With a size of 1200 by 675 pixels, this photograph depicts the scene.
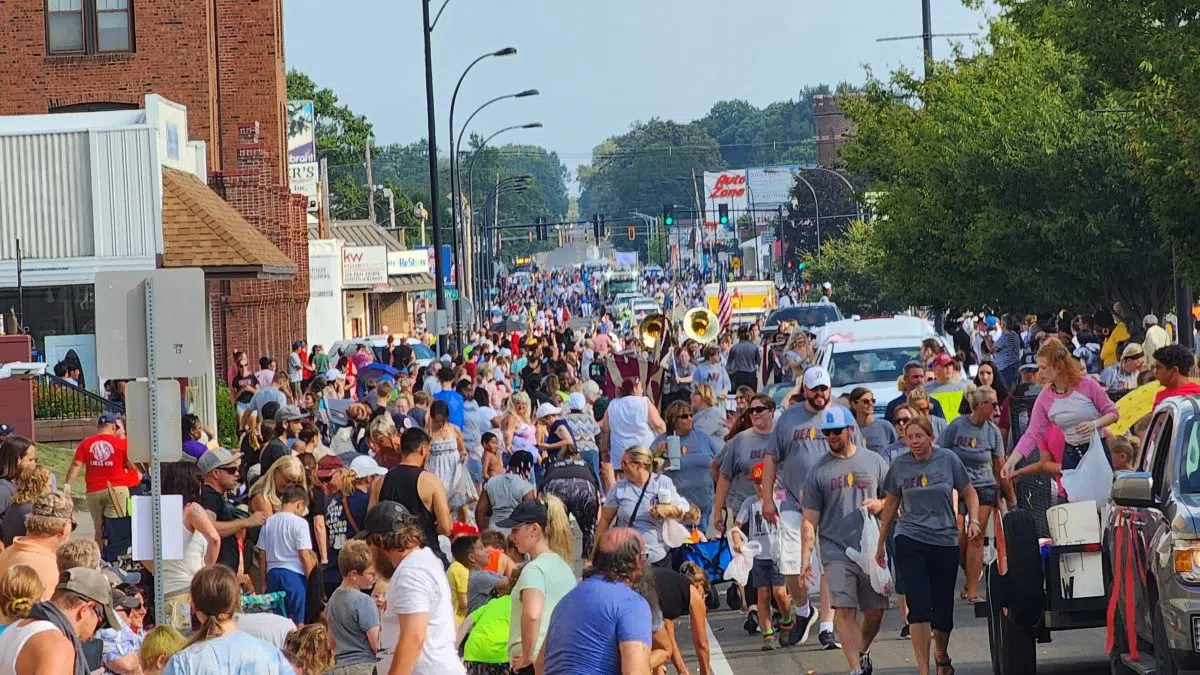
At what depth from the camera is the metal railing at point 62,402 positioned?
29.8m

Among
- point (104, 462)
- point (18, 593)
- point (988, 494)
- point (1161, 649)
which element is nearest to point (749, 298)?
point (104, 462)

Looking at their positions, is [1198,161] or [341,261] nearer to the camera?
[1198,161]

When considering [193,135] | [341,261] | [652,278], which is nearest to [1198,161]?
[193,135]

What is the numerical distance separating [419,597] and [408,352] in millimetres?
24663

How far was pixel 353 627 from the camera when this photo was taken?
9867 mm

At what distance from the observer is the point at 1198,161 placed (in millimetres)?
21609

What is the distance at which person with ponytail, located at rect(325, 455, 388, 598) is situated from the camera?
13758 millimetres

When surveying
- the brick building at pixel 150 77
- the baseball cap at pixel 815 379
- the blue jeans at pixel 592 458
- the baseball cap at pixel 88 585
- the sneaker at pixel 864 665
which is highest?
the brick building at pixel 150 77

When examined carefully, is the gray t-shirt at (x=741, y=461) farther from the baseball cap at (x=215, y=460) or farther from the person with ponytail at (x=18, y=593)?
the person with ponytail at (x=18, y=593)

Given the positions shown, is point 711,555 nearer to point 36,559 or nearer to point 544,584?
point 544,584

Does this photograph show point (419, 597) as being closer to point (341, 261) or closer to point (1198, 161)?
point (1198, 161)

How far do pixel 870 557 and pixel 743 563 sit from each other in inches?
61.8

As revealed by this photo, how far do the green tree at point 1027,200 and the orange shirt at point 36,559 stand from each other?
22.4m

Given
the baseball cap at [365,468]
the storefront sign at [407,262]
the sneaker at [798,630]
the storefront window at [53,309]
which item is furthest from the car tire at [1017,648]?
the storefront sign at [407,262]
